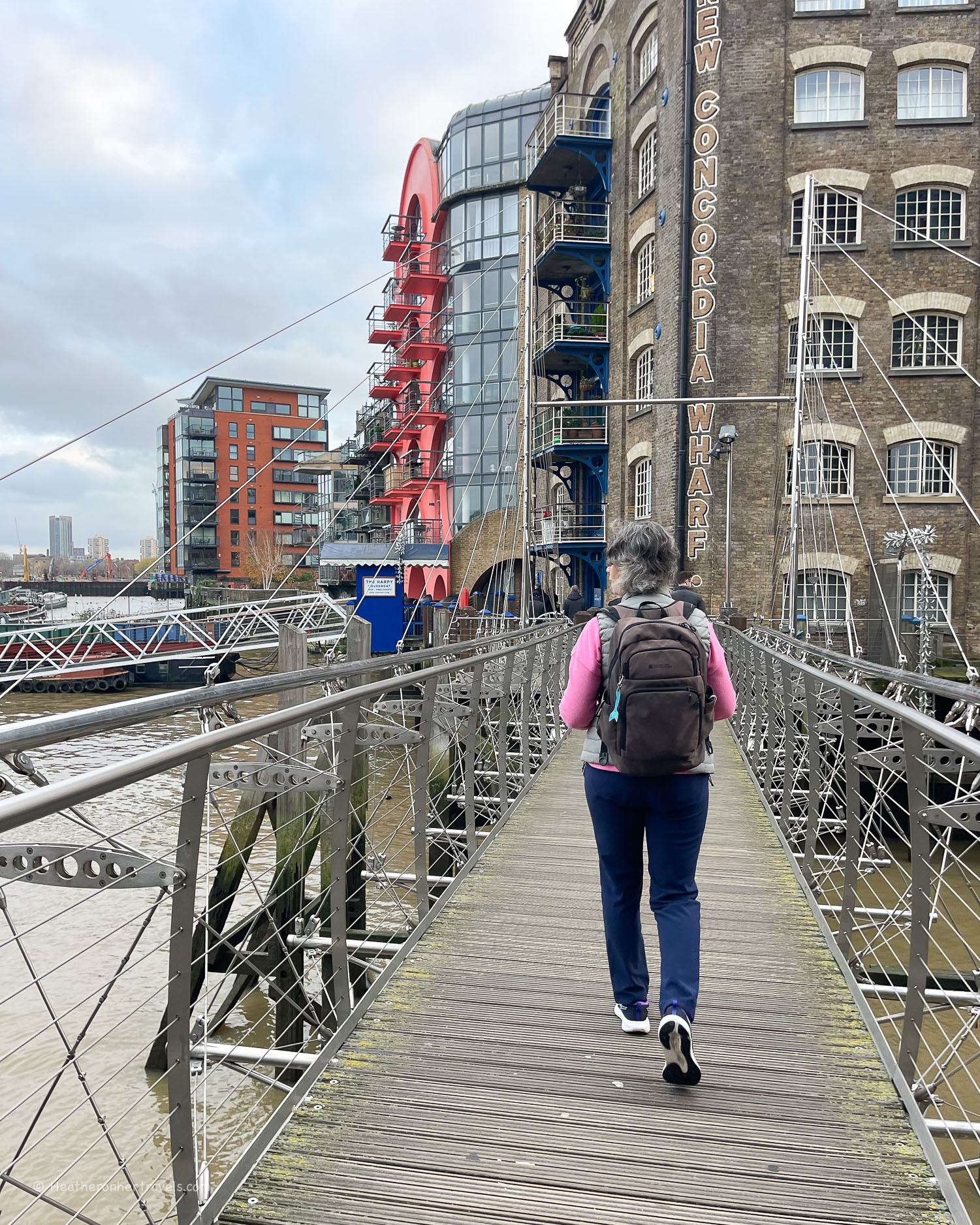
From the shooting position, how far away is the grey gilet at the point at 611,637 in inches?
130

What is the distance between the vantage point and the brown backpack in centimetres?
311

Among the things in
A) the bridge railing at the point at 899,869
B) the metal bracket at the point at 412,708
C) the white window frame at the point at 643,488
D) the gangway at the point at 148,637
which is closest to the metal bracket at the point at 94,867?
the bridge railing at the point at 899,869

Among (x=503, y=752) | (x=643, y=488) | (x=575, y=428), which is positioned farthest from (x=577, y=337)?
(x=503, y=752)

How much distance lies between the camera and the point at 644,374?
25.1 meters

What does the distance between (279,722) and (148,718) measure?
0.37m

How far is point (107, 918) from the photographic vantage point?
10.5 metres

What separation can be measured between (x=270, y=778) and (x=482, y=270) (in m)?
34.6

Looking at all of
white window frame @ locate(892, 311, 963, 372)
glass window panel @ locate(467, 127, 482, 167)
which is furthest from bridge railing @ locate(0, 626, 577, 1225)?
glass window panel @ locate(467, 127, 482, 167)

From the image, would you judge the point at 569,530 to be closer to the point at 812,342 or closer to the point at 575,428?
the point at 575,428

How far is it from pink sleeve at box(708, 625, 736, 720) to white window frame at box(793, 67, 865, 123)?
21.4 metres

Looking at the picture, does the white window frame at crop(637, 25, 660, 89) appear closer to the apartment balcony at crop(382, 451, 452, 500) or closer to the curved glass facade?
the curved glass facade

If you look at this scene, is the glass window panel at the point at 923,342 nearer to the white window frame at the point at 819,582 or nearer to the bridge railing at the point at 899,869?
the white window frame at the point at 819,582

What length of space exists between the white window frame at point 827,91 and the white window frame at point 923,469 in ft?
23.2

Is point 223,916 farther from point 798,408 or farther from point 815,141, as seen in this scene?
point 815,141
